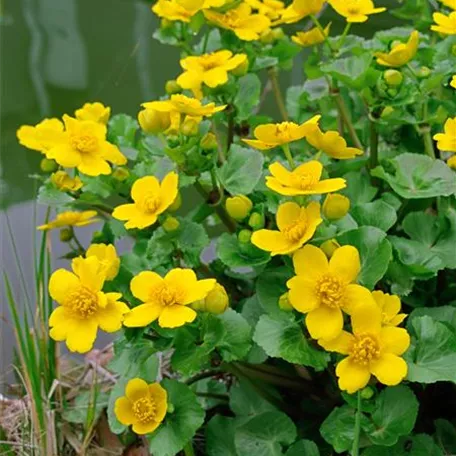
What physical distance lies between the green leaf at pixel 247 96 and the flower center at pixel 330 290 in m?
0.38

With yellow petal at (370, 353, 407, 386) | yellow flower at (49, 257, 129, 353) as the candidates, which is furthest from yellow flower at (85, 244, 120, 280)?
yellow petal at (370, 353, 407, 386)

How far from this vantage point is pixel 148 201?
2.47 feet

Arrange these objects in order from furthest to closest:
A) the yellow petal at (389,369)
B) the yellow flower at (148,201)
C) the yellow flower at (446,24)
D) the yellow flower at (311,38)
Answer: the yellow flower at (311,38) → the yellow flower at (446,24) → the yellow flower at (148,201) → the yellow petal at (389,369)

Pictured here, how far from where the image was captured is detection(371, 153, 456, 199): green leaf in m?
Answer: 0.83

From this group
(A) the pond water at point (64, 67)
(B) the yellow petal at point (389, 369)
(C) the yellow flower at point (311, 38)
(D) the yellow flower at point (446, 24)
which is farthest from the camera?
(A) the pond water at point (64, 67)

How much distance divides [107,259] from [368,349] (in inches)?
9.4

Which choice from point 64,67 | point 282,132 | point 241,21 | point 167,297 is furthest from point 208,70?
point 64,67

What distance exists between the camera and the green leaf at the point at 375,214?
31.3 inches

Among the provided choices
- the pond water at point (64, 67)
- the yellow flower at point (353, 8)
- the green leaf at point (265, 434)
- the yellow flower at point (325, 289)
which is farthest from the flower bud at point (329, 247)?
→ the pond water at point (64, 67)

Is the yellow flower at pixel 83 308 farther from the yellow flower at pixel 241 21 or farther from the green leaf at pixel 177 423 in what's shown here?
the yellow flower at pixel 241 21

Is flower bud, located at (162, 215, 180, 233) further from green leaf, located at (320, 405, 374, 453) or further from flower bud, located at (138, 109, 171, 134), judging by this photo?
Answer: green leaf, located at (320, 405, 374, 453)

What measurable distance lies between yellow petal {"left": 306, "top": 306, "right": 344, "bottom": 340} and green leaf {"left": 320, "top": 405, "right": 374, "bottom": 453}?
135mm

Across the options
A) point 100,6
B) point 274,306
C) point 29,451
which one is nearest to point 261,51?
point 274,306

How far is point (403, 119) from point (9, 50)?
159 cm
